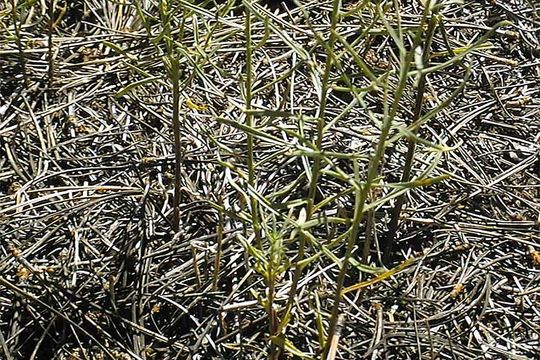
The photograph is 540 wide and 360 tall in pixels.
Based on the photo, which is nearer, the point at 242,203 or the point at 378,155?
the point at 378,155

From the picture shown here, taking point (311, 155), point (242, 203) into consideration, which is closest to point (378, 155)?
point (311, 155)

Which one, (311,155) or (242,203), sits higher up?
(311,155)

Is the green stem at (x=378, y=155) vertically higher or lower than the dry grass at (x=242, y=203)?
higher

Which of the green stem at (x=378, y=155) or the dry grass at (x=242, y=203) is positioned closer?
the green stem at (x=378, y=155)

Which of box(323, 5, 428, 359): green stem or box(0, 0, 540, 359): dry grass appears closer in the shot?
box(323, 5, 428, 359): green stem

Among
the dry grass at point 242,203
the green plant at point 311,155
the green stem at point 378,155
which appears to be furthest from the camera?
the dry grass at point 242,203

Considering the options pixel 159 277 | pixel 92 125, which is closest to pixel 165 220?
pixel 159 277

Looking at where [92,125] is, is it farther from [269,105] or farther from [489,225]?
[489,225]

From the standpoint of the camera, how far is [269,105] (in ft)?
7.53

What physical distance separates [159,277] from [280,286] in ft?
0.90

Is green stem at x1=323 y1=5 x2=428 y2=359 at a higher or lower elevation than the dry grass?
higher

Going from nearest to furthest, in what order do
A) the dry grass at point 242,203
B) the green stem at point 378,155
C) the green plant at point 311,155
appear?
the green stem at point 378,155, the green plant at point 311,155, the dry grass at point 242,203

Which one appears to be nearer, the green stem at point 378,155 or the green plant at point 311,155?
the green stem at point 378,155

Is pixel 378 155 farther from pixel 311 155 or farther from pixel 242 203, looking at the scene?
pixel 242 203
